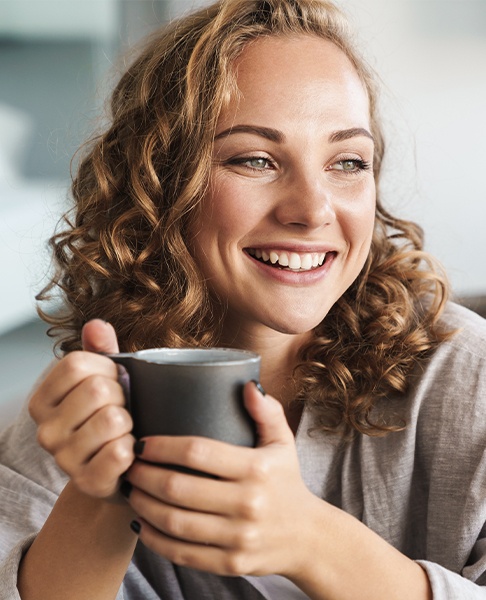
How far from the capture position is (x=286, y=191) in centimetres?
132

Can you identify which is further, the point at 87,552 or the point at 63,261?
the point at 63,261

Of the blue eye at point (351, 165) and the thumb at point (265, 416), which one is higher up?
the blue eye at point (351, 165)

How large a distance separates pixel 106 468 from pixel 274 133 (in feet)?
2.15

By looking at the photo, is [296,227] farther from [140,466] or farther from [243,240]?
[140,466]

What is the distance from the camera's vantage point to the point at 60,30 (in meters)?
2.96

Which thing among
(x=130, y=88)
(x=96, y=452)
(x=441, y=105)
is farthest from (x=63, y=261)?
(x=441, y=105)

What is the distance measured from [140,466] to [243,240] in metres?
0.56

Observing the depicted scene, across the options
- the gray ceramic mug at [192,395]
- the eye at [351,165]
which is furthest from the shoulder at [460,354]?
the gray ceramic mug at [192,395]

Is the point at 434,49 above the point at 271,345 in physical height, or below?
above

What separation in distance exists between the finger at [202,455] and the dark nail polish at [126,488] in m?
0.06

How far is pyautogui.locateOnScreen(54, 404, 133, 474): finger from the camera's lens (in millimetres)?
847

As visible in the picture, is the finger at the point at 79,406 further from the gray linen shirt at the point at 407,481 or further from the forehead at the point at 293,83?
the forehead at the point at 293,83

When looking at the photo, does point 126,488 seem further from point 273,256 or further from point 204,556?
point 273,256

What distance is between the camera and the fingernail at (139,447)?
0.84 m
